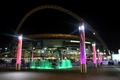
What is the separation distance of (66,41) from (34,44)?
21014 millimetres

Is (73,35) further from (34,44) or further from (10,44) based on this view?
(10,44)

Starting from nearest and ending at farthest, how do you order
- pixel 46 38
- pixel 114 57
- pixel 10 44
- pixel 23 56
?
pixel 114 57
pixel 23 56
pixel 10 44
pixel 46 38

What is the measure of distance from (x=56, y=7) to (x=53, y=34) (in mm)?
51704

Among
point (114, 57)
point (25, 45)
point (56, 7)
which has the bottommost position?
point (114, 57)

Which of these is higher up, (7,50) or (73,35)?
(73,35)

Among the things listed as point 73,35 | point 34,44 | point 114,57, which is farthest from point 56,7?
point 73,35

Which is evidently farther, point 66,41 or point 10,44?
point 66,41

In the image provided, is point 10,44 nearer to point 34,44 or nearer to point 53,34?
point 34,44

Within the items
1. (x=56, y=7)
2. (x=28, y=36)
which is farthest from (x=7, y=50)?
(x=56, y=7)

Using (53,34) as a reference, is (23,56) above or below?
below

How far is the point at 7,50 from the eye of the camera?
12231 centimetres

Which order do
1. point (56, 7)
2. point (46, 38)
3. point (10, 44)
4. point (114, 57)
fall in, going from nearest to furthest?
1. point (56, 7)
2. point (114, 57)
3. point (10, 44)
4. point (46, 38)

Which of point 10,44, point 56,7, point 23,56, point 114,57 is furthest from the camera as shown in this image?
point 10,44

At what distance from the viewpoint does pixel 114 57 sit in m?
100
